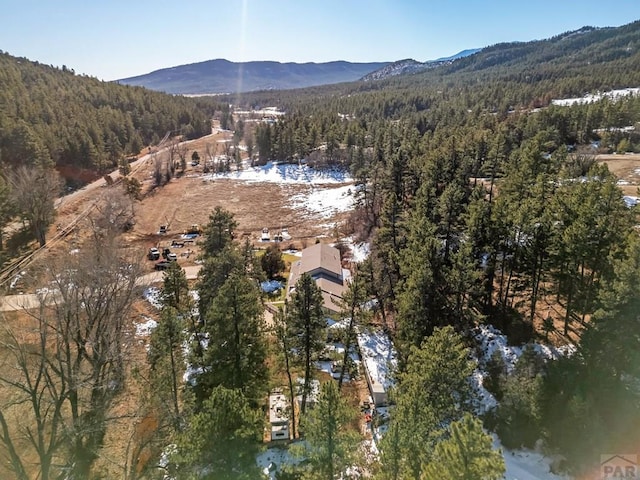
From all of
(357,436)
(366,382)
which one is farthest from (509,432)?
(357,436)

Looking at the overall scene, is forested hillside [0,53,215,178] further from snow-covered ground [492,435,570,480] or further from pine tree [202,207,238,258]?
snow-covered ground [492,435,570,480]

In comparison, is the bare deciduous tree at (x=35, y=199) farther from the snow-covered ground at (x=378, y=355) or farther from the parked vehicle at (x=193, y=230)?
the snow-covered ground at (x=378, y=355)

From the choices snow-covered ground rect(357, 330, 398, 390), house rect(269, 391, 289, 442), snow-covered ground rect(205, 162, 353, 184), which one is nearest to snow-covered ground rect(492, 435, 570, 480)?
snow-covered ground rect(357, 330, 398, 390)

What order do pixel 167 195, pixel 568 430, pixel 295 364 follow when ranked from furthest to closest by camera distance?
pixel 167 195
pixel 295 364
pixel 568 430

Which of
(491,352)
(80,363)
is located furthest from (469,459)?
(80,363)

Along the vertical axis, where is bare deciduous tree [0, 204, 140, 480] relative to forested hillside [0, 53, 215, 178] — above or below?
below

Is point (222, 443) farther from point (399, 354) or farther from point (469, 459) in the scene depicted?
point (399, 354)

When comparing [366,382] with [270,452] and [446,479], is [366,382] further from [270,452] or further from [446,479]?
[446,479]

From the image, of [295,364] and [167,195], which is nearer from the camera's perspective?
[295,364]
